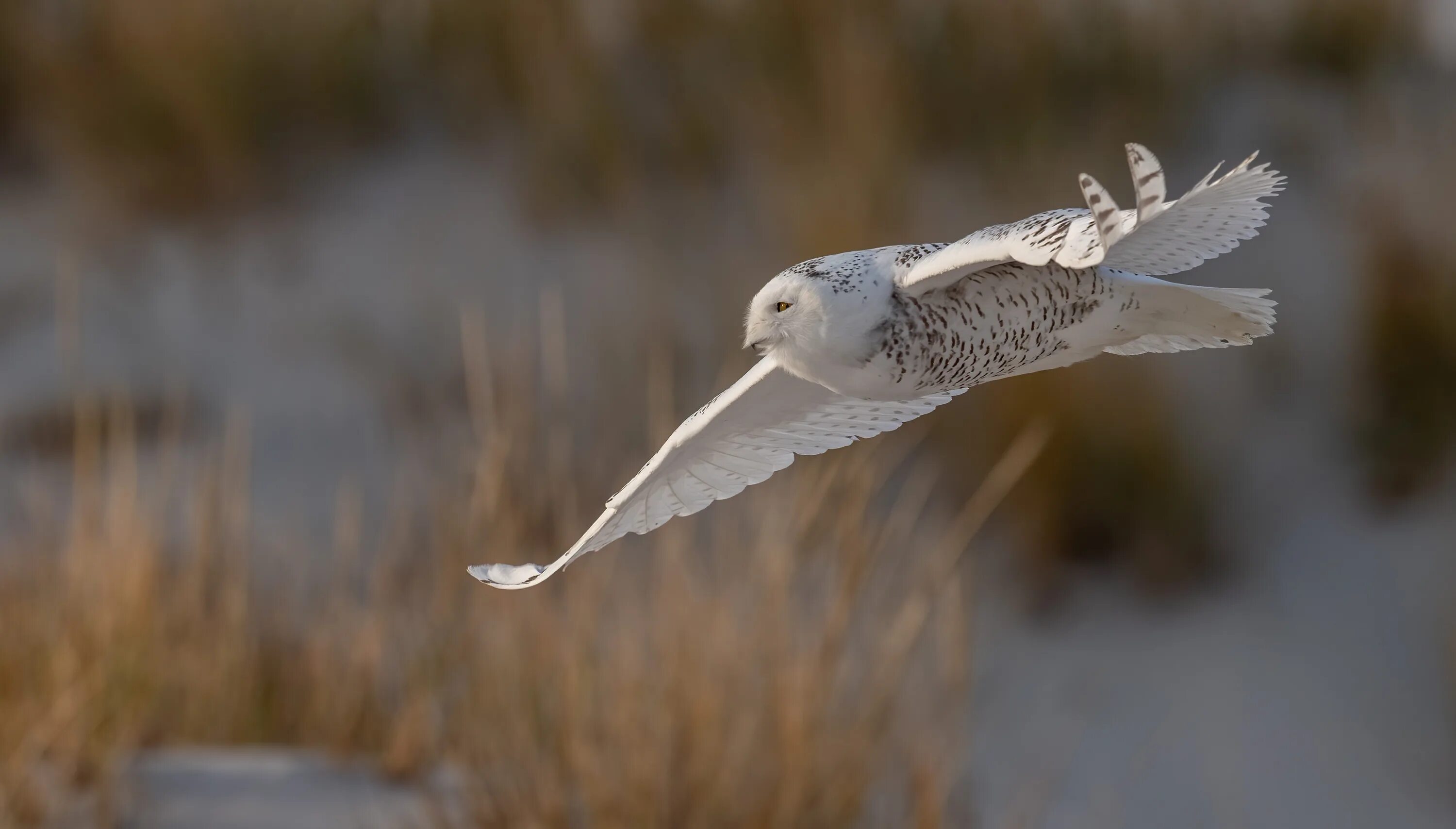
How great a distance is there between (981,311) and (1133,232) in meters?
0.06

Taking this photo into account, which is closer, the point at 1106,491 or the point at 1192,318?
the point at 1192,318

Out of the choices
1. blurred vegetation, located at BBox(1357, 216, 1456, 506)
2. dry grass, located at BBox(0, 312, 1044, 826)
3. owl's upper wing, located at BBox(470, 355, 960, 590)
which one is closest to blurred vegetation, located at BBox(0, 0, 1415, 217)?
dry grass, located at BBox(0, 312, 1044, 826)

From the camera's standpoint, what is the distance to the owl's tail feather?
0.23 m

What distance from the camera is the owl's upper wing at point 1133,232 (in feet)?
0.55

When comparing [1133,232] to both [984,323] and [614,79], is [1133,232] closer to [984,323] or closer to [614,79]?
[984,323]

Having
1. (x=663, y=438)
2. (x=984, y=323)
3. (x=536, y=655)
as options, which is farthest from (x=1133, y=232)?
(x=536, y=655)

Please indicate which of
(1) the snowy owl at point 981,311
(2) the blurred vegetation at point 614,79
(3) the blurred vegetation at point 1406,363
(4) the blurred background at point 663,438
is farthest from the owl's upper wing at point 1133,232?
(3) the blurred vegetation at point 1406,363

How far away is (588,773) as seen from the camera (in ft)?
4.26

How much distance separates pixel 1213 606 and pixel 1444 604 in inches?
17.0

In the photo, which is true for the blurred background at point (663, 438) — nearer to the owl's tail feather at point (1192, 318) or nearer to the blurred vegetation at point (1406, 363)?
the blurred vegetation at point (1406, 363)

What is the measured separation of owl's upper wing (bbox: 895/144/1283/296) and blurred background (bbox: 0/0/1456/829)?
0.65 m

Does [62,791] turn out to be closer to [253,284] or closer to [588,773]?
[588,773]

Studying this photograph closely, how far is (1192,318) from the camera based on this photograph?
24 cm

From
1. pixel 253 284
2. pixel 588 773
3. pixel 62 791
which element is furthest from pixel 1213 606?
pixel 253 284
